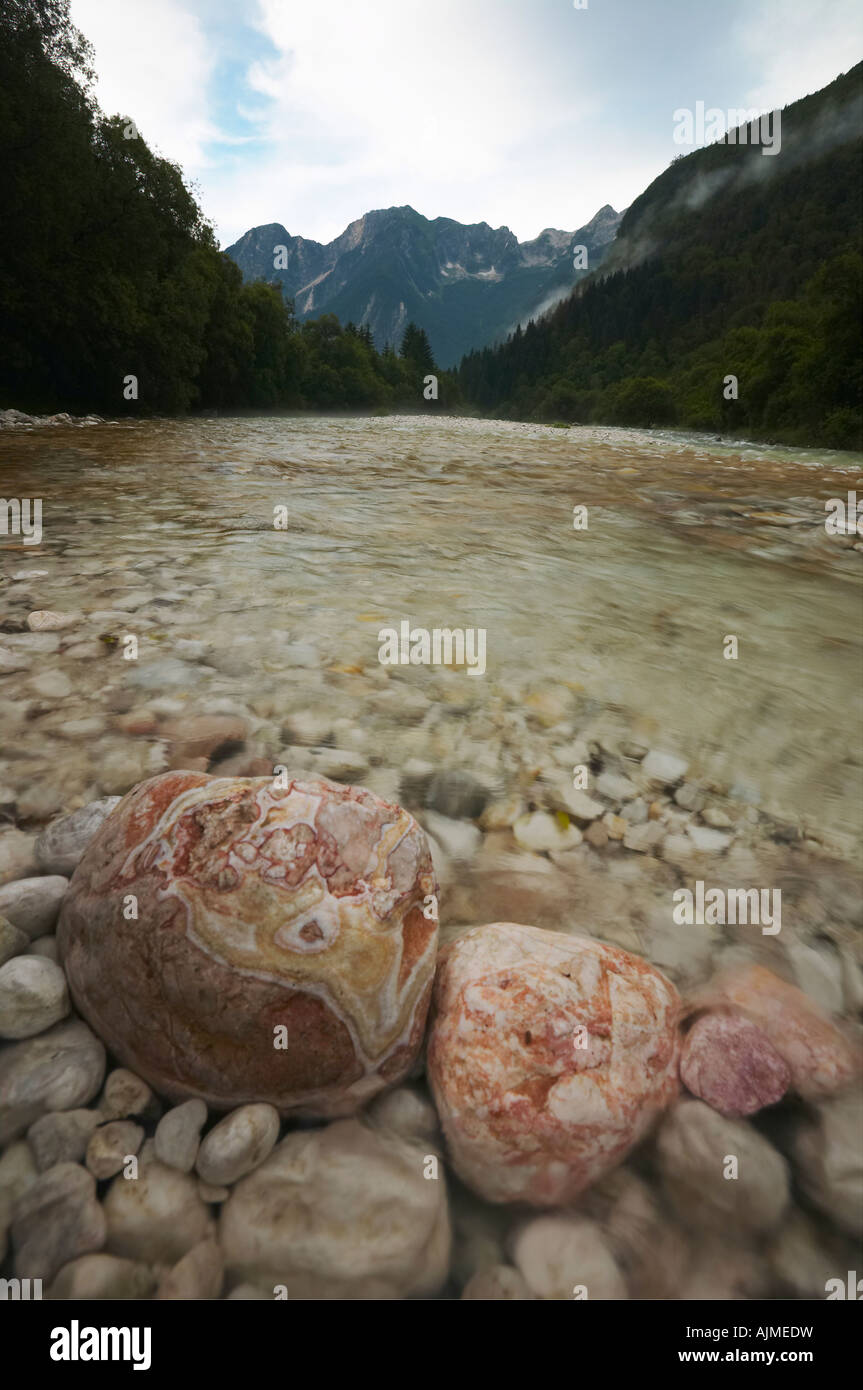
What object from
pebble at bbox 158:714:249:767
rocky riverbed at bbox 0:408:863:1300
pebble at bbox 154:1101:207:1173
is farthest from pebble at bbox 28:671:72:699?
pebble at bbox 154:1101:207:1173

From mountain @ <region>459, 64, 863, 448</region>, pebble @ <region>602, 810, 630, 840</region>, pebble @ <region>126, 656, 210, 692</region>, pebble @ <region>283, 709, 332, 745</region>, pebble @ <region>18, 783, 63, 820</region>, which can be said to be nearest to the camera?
pebble @ <region>18, 783, 63, 820</region>

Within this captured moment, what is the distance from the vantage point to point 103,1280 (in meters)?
1.07

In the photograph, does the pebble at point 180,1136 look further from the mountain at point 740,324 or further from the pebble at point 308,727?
the mountain at point 740,324

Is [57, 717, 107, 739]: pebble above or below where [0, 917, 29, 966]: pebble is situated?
above

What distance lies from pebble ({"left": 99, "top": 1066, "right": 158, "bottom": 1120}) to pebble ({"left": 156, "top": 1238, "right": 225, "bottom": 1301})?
0.27 metres

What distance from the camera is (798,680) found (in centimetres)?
334

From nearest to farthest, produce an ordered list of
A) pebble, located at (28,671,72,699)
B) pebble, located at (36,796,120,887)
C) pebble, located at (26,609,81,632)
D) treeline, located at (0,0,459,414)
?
pebble, located at (36,796,120,887) < pebble, located at (28,671,72,699) < pebble, located at (26,609,81,632) < treeline, located at (0,0,459,414)

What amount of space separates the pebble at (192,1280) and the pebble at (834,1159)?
1.09 metres

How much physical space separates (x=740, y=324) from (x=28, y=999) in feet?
407

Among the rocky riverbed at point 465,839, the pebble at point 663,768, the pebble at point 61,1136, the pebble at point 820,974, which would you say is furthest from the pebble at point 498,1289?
the pebble at point 663,768

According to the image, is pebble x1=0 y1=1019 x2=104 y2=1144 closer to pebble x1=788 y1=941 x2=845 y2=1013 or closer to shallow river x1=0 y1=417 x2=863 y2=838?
shallow river x1=0 y1=417 x2=863 y2=838

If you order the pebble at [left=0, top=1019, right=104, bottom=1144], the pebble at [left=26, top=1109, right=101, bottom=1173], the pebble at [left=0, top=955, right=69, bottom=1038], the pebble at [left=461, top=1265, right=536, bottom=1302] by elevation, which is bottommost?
the pebble at [left=461, top=1265, right=536, bottom=1302]

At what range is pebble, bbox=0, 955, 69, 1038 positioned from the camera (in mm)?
1365
